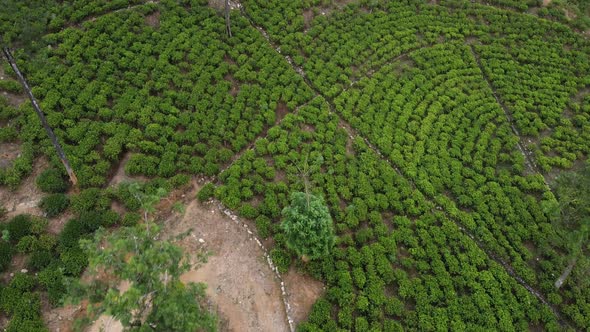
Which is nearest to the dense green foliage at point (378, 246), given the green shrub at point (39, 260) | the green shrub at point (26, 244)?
the green shrub at point (39, 260)

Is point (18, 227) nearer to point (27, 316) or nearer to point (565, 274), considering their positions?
point (27, 316)

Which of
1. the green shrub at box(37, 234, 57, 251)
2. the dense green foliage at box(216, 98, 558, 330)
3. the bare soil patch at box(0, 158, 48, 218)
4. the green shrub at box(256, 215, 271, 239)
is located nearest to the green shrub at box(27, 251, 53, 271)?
the green shrub at box(37, 234, 57, 251)

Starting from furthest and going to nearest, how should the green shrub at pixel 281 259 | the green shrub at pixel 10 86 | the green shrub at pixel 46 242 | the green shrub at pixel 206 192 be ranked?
the green shrub at pixel 10 86, the green shrub at pixel 206 192, the green shrub at pixel 281 259, the green shrub at pixel 46 242

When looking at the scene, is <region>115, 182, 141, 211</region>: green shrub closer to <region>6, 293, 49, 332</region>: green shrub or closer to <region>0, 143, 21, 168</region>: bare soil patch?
<region>6, 293, 49, 332</region>: green shrub

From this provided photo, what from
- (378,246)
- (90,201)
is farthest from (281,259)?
(90,201)

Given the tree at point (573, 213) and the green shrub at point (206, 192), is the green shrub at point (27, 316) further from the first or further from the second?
the tree at point (573, 213)

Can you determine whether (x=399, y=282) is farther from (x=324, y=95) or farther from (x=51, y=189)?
(x=51, y=189)
